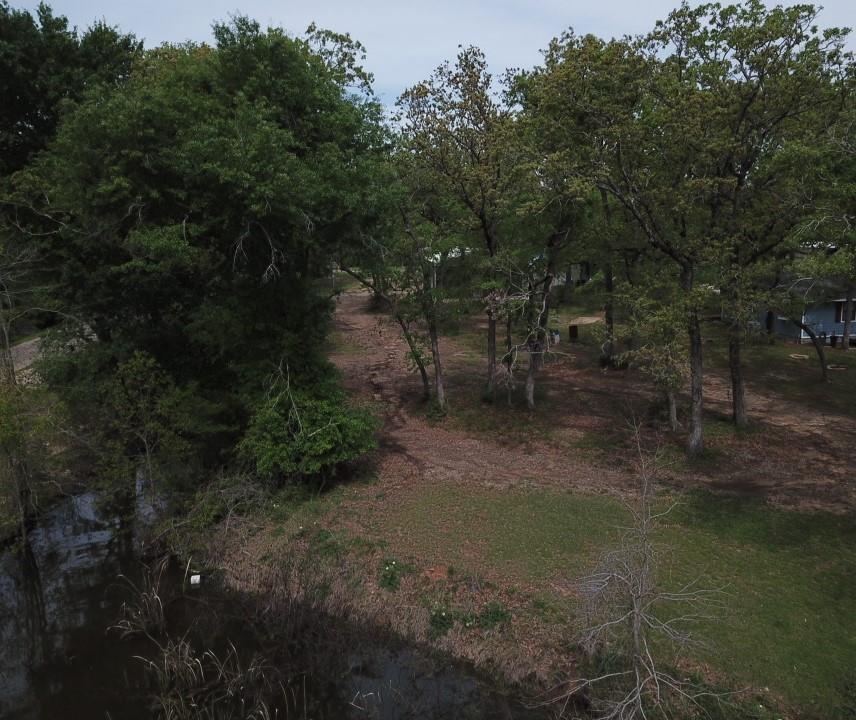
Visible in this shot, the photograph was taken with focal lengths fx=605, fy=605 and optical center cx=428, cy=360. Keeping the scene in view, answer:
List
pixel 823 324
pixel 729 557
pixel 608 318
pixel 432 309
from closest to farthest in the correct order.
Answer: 1. pixel 729 557
2. pixel 432 309
3. pixel 608 318
4. pixel 823 324

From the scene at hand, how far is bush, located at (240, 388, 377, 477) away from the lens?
19391mm

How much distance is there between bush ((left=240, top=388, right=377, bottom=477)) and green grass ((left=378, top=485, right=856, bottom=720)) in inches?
114

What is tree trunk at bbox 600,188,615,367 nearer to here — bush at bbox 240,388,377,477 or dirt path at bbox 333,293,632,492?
dirt path at bbox 333,293,632,492

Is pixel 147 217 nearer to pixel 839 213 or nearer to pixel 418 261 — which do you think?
pixel 418 261

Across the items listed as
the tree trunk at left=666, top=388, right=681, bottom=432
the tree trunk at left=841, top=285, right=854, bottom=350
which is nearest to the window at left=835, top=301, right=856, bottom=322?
the tree trunk at left=841, top=285, right=854, bottom=350

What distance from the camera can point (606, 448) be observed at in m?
22.9

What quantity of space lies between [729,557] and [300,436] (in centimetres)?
1271

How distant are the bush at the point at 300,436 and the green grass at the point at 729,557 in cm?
290

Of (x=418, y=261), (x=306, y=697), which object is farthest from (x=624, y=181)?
(x=306, y=697)

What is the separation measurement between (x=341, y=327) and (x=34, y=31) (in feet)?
80.7

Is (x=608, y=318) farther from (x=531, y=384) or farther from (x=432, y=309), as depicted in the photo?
(x=432, y=309)

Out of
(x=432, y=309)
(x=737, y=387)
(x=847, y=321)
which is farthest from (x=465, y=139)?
(x=847, y=321)

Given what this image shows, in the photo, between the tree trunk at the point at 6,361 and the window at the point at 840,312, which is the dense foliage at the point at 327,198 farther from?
the window at the point at 840,312

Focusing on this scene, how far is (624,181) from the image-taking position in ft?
66.9
